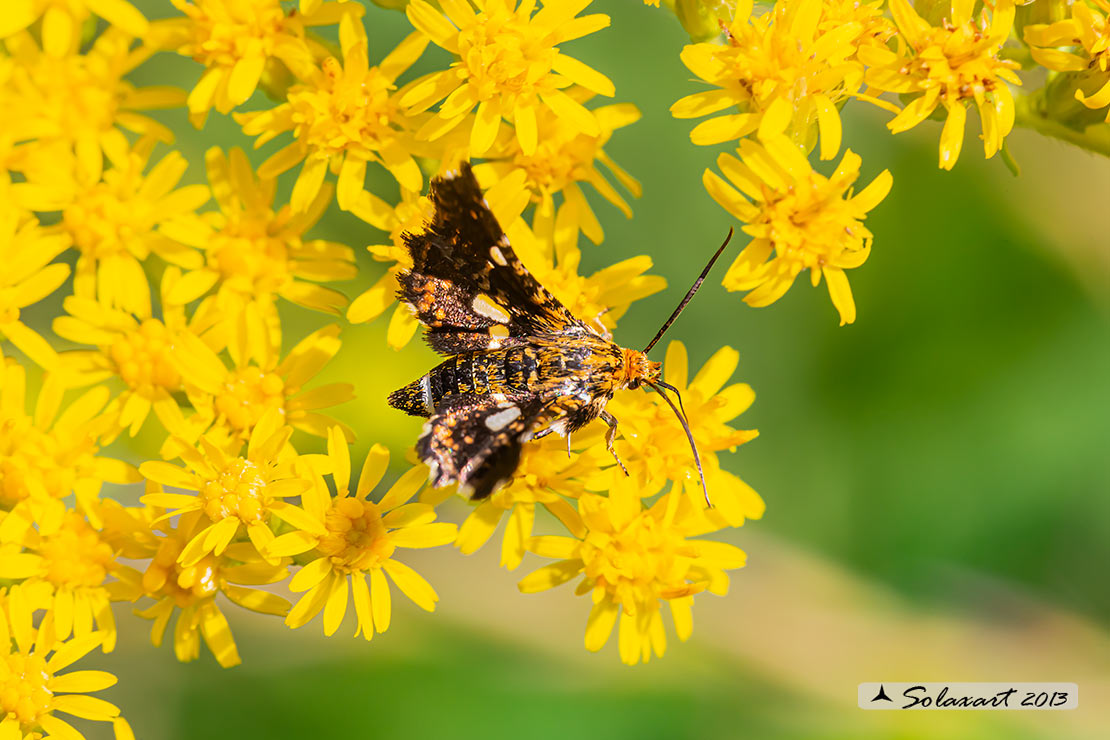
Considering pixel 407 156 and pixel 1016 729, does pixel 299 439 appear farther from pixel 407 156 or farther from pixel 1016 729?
pixel 1016 729

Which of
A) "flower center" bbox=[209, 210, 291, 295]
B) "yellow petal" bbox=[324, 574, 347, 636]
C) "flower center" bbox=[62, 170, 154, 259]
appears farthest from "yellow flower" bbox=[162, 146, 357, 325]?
"yellow petal" bbox=[324, 574, 347, 636]

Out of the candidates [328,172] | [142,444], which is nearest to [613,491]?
[328,172]

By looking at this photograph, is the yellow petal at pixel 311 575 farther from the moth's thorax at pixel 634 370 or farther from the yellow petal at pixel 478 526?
the moth's thorax at pixel 634 370

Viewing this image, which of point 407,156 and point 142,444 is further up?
point 407,156

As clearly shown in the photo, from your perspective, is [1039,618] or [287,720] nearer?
[287,720]

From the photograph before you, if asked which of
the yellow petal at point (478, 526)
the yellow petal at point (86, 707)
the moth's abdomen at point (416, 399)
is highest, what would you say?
the moth's abdomen at point (416, 399)

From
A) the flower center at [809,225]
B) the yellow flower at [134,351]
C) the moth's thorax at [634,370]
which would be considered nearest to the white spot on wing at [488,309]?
the moth's thorax at [634,370]
